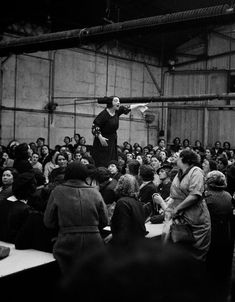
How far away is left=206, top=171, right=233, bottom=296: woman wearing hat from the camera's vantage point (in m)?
4.81

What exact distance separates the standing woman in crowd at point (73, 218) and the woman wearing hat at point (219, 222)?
176 cm

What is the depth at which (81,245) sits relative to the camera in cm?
356

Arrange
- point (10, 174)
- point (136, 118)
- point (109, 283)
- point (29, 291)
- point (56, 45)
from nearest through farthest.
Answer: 1. point (109, 283)
2. point (29, 291)
3. point (10, 174)
4. point (56, 45)
5. point (136, 118)

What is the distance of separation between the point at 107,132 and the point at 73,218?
15.0 feet

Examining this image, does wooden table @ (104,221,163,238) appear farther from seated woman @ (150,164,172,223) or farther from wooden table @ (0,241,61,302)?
wooden table @ (0,241,61,302)

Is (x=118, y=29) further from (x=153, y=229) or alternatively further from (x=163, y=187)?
(x=153, y=229)

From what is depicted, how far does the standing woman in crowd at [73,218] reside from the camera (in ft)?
11.7

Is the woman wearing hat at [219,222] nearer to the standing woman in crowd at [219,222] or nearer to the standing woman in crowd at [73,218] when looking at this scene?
Result: the standing woman in crowd at [219,222]

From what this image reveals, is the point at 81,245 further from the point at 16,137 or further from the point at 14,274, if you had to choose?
the point at 16,137

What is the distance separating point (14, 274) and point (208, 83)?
18.0 m

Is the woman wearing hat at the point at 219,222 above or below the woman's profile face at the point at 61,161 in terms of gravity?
below

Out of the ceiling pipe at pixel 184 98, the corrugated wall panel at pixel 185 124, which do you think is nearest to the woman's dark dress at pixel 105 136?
the ceiling pipe at pixel 184 98

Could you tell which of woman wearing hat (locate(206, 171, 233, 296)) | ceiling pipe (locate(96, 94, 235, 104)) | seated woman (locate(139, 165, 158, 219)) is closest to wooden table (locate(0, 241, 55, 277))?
seated woman (locate(139, 165, 158, 219))

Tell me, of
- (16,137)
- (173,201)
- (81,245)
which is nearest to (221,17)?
(173,201)
